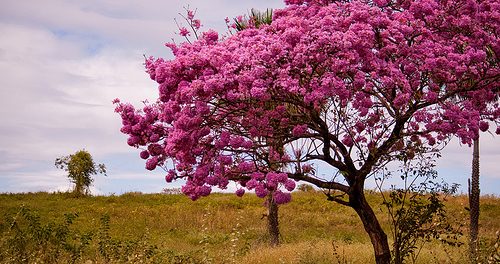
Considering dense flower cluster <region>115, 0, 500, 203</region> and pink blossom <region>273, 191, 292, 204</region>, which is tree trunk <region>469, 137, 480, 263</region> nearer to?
dense flower cluster <region>115, 0, 500, 203</region>

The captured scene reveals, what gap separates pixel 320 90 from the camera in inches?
405

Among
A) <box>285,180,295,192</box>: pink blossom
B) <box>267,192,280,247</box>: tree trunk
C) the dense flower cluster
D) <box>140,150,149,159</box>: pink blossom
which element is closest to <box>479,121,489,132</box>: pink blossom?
the dense flower cluster

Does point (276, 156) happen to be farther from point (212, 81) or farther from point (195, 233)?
point (195, 233)

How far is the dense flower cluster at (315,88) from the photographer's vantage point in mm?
10531

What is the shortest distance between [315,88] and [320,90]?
4.5 inches

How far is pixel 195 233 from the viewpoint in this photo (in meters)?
27.0

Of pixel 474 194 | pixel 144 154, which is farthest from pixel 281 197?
pixel 474 194

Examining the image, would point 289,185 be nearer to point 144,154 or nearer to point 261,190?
point 261,190

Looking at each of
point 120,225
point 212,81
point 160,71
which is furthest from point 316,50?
point 120,225

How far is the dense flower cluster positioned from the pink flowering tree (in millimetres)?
25

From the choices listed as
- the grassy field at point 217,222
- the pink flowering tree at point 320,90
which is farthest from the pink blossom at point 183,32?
the grassy field at point 217,222

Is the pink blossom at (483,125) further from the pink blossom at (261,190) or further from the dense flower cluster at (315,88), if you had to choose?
the pink blossom at (261,190)

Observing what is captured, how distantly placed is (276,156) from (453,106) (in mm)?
3730

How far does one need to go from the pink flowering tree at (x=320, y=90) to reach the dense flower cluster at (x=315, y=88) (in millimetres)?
25
